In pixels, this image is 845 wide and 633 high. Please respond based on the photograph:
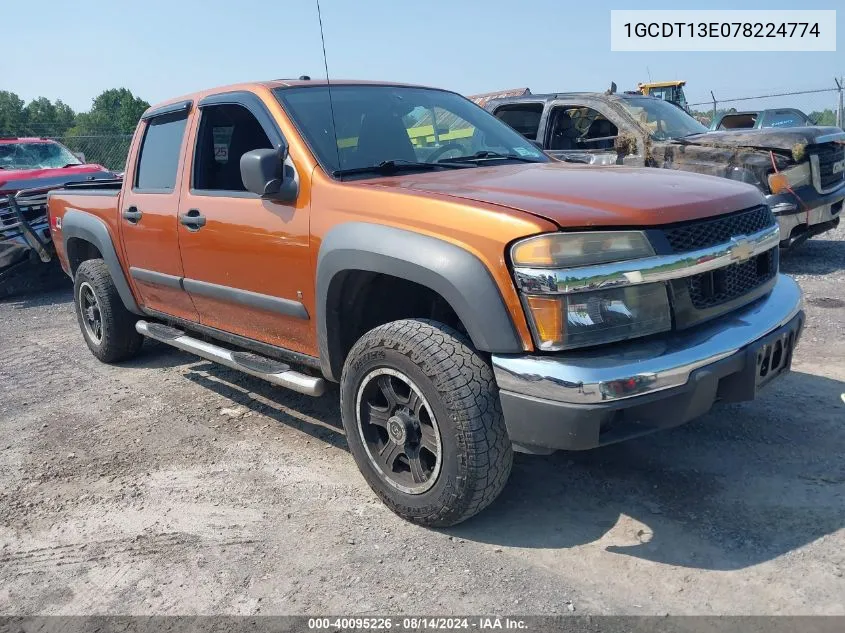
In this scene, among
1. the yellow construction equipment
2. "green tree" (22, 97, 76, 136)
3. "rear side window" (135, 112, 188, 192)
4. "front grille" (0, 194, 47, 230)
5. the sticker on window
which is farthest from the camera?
"green tree" (22, 97, 76, 136)

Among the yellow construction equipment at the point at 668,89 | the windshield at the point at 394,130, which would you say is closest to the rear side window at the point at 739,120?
the yellow construction equipment at the point at 668,89

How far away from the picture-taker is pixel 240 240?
3.63 metres

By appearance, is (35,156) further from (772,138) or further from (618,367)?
(618,367)

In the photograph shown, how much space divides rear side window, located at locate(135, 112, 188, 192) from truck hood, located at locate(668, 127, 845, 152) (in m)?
4.95

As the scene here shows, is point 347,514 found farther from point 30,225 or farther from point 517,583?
point 30,225

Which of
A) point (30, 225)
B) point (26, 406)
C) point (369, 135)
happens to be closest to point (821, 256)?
point (369, 135)

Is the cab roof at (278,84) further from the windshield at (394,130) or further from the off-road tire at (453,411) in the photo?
the off-road tire at (453,411)

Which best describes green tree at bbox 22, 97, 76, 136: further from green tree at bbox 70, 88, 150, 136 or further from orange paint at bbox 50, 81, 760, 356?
orange paint at bbox 50, 81, 760, 356

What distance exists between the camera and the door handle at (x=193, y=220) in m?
3.90

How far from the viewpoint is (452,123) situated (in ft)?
13.2

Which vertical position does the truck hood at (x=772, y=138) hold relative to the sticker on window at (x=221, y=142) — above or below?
below

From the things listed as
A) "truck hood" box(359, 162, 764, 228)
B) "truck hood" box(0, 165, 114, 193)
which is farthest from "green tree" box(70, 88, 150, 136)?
"truck hood" box(359, 162, 764, 228)

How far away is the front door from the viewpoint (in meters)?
3.39

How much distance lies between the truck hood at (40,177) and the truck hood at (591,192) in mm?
7696
